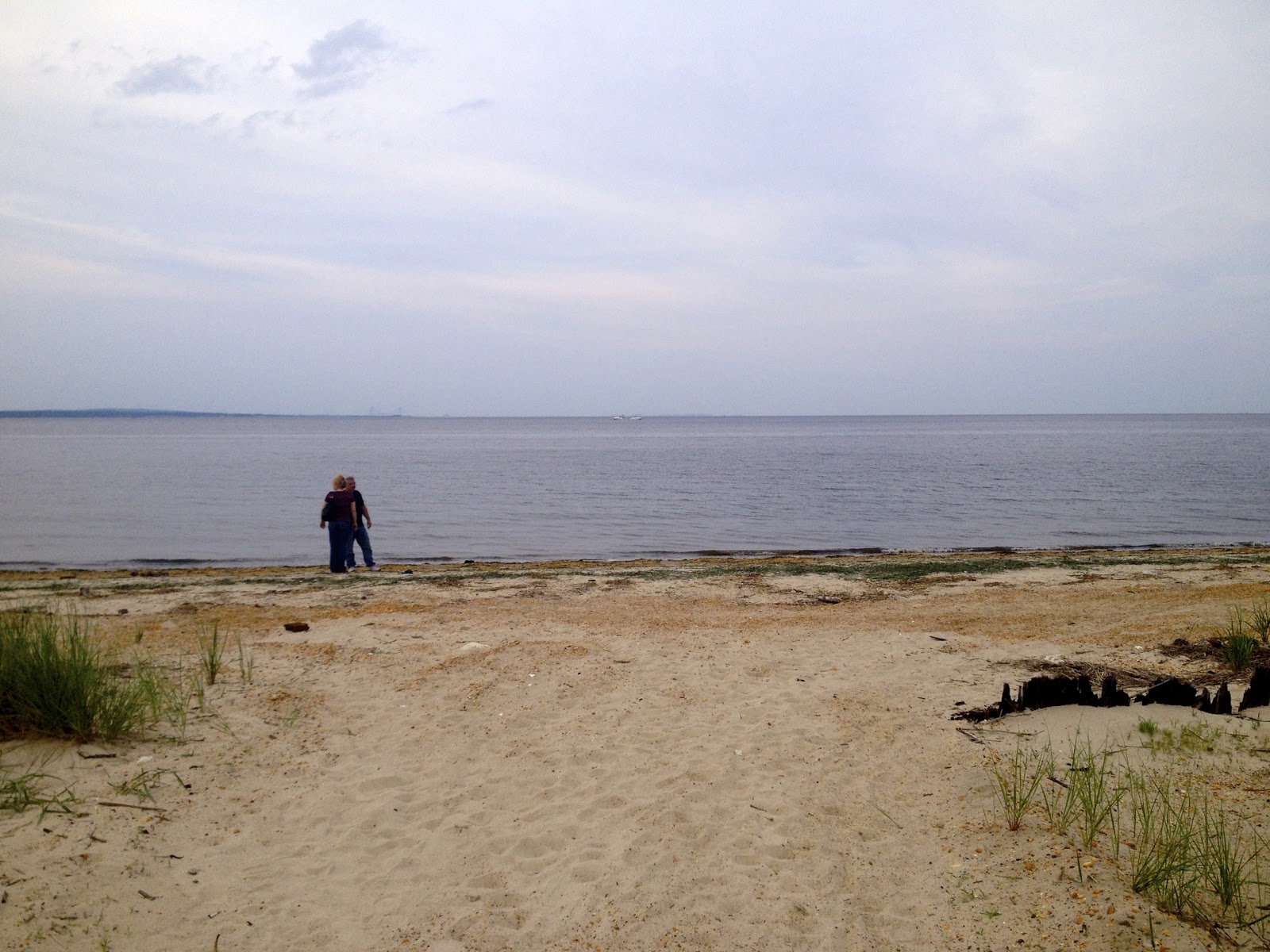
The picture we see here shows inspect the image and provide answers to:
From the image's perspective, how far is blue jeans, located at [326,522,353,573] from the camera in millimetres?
16672

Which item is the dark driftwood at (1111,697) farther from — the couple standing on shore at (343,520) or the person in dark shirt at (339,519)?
the person in dark shirt at (339,519)

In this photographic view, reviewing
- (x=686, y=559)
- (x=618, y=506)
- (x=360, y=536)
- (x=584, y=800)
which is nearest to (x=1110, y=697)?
(x=584, y=800)

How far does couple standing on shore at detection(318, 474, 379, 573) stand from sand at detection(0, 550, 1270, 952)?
6.45 metres

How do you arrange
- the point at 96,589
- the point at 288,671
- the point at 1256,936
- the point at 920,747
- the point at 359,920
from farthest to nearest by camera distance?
1. the point at 96,589
2. the point at 288,671
3. the point at 920,747
4. the point at 359,920
5. the point at 1256,936

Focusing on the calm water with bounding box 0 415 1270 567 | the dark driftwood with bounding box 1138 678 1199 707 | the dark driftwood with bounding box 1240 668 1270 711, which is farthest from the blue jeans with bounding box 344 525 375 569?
the dark driftwood with bounding box 1240 668 1270 711

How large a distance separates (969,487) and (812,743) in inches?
1414

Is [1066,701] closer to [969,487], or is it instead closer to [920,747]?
[920,747]

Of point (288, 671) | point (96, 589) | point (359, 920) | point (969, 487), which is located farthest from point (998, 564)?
point (969, 487)

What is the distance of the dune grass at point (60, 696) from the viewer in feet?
18.4

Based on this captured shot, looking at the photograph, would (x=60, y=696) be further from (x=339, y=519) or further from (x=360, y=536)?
(x=360, y=536)

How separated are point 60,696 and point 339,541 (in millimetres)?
11309

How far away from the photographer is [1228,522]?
26953 millimetres

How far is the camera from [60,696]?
5.67m

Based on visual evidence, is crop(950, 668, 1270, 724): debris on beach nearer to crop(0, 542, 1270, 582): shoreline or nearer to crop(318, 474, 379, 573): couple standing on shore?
crop(0, 542, 1270, 582): shoreline
